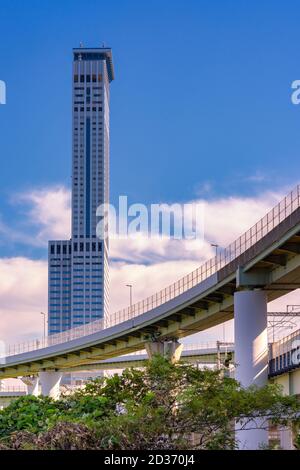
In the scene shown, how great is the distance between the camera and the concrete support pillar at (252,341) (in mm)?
52594

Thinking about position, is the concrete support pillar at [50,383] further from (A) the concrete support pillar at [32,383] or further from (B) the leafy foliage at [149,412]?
(B) the leafy foliage at [149,412]

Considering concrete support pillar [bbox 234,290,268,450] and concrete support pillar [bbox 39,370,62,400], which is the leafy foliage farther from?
concrete support pillar [bbox 39,370,62,400]

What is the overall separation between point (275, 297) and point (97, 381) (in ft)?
70.2

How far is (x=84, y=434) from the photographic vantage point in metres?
24.3

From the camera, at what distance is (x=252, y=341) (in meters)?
52.7

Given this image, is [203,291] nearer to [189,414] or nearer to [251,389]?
[251,389]

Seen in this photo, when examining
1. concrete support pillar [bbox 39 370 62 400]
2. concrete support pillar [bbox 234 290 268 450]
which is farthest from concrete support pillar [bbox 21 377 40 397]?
concrete support pillar [bbox 234 290 268 450]

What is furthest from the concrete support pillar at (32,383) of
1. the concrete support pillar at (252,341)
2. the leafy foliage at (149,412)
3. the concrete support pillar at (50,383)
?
the leafy foliage at (149,412)

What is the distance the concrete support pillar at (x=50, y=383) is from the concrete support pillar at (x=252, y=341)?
65091 millimetres

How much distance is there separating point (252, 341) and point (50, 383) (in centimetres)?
6808

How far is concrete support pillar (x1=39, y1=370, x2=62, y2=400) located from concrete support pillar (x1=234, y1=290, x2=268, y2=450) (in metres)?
65.1

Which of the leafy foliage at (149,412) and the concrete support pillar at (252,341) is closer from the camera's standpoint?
the leafy foliage at (149,412)

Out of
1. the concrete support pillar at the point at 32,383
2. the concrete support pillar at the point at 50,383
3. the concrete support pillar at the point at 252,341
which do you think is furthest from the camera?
the concrete support pillar at the point at 32,383
